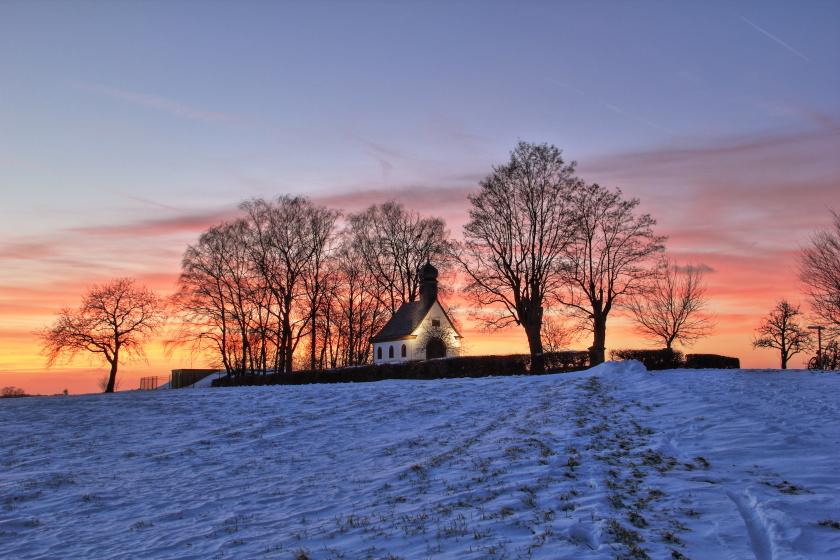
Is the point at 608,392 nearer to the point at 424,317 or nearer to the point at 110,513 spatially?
the point at 110,513

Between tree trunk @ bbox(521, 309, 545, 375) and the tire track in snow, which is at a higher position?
tree trunk @ bbox(521, 309, 545, 375)

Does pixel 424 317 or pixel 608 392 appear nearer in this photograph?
pixel 608 392

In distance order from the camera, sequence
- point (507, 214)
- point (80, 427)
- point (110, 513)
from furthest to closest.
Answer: point (507, 214) < point (80, 427) < point (110, 513)

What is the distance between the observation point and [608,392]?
17906 mm

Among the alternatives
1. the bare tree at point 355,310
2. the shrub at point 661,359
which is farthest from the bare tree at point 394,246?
the shrub at point 661,359

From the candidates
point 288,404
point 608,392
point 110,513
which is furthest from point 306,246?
point 110,513

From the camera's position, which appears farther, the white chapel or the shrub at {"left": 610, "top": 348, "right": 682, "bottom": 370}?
the white chapel

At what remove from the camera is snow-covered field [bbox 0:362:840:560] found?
712 cm

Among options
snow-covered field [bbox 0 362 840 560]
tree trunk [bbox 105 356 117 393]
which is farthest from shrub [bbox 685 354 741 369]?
tree trunk [bbox 105 356 117 393]

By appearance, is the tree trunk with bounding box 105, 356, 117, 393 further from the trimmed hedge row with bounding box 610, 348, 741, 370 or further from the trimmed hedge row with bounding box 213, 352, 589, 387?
the trimmed hedge row with bounding box 610, 348, 741, 370

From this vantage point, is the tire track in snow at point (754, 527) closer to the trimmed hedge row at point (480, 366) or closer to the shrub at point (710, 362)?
the trimmed hedge row at point (480, 366)

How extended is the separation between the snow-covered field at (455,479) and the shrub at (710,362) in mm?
7748

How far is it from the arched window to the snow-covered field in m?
31.7

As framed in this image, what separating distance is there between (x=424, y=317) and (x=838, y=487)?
42879mm
